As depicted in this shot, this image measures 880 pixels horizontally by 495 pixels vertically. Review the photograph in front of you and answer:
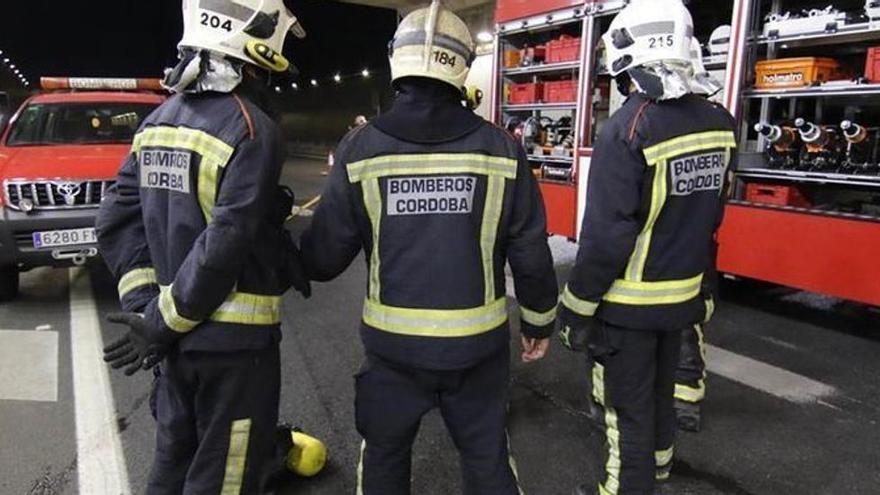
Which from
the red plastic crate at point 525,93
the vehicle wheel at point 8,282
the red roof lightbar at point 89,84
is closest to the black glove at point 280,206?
the vehicle wheel at point 8,282

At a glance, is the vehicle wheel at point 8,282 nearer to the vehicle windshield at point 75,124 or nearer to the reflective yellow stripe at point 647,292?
the vehicle windshield at point 75,124

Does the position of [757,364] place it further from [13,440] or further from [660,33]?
[13,440]

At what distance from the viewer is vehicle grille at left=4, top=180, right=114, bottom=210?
4.83 m

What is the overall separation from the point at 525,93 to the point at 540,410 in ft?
15.8

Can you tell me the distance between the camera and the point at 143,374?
3.89m

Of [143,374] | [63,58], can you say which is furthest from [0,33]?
[143,374]

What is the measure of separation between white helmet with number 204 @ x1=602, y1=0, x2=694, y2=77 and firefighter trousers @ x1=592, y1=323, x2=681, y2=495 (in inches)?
39.9

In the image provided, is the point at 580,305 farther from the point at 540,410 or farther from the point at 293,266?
the point at 540,410

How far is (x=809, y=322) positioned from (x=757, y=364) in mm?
1220

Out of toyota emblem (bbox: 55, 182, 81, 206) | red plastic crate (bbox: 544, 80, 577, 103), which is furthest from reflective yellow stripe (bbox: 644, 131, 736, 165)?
toyota emblem (bbox: 55, 182, 81, 206)

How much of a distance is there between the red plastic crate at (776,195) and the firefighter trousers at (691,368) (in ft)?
6.80

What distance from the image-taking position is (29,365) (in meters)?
4.02

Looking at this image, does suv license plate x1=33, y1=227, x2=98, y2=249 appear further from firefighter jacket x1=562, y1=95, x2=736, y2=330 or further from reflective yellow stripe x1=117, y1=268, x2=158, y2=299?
firefighter jacket x1=562, y1=95, x2=736, y2=330

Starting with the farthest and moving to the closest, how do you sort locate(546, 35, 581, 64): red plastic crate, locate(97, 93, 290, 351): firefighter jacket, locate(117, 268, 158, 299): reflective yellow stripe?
locate(546, 35, 581, 64): red plastic crate
locate(117, 268, 158, 299): reflective yellow stripe
locate(97, 93, 290, 351): firefighter jacket
